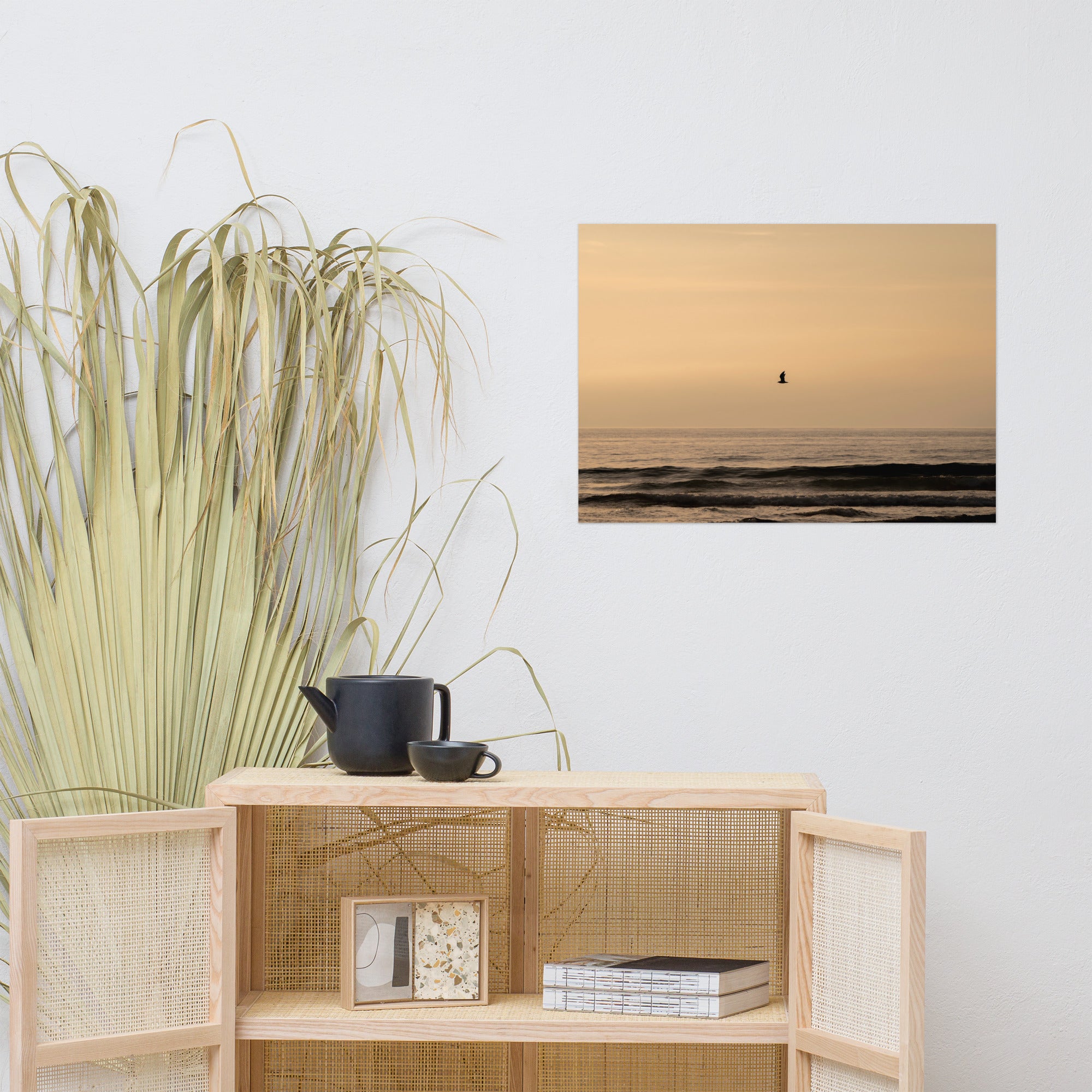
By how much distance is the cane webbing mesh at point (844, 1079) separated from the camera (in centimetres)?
131

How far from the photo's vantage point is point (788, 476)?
1932 mm

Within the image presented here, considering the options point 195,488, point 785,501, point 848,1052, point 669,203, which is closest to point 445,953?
point 848,1052

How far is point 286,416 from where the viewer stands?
6.19ft

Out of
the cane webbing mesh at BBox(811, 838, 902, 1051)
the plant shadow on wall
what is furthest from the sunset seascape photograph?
the cane webbing mesh at BBox(811, 838, 902, 1051)

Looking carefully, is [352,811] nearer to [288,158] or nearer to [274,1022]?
[274,1022]

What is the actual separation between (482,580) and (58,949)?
89 centimetres

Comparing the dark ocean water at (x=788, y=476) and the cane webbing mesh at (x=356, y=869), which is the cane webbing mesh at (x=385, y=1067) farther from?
the dark ocean water at (x=788, y=476)

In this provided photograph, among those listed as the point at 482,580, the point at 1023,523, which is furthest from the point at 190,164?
the point at 1023,523

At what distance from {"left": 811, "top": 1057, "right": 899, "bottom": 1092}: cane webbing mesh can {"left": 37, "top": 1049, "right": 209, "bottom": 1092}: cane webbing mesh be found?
2.61 feet

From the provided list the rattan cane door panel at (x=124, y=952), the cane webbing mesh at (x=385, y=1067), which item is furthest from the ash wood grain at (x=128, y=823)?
the cane webbing mesh at (x=385, y=1067)

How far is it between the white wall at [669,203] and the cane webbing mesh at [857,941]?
0.53 meters

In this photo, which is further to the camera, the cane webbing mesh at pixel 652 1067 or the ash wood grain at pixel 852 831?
the cane webbing mesh at pixel 652 1067

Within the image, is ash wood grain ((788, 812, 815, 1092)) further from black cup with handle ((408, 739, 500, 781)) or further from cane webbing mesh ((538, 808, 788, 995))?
black cup with handle ((408, 739, 500, 781))

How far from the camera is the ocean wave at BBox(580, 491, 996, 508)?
6.29ft
